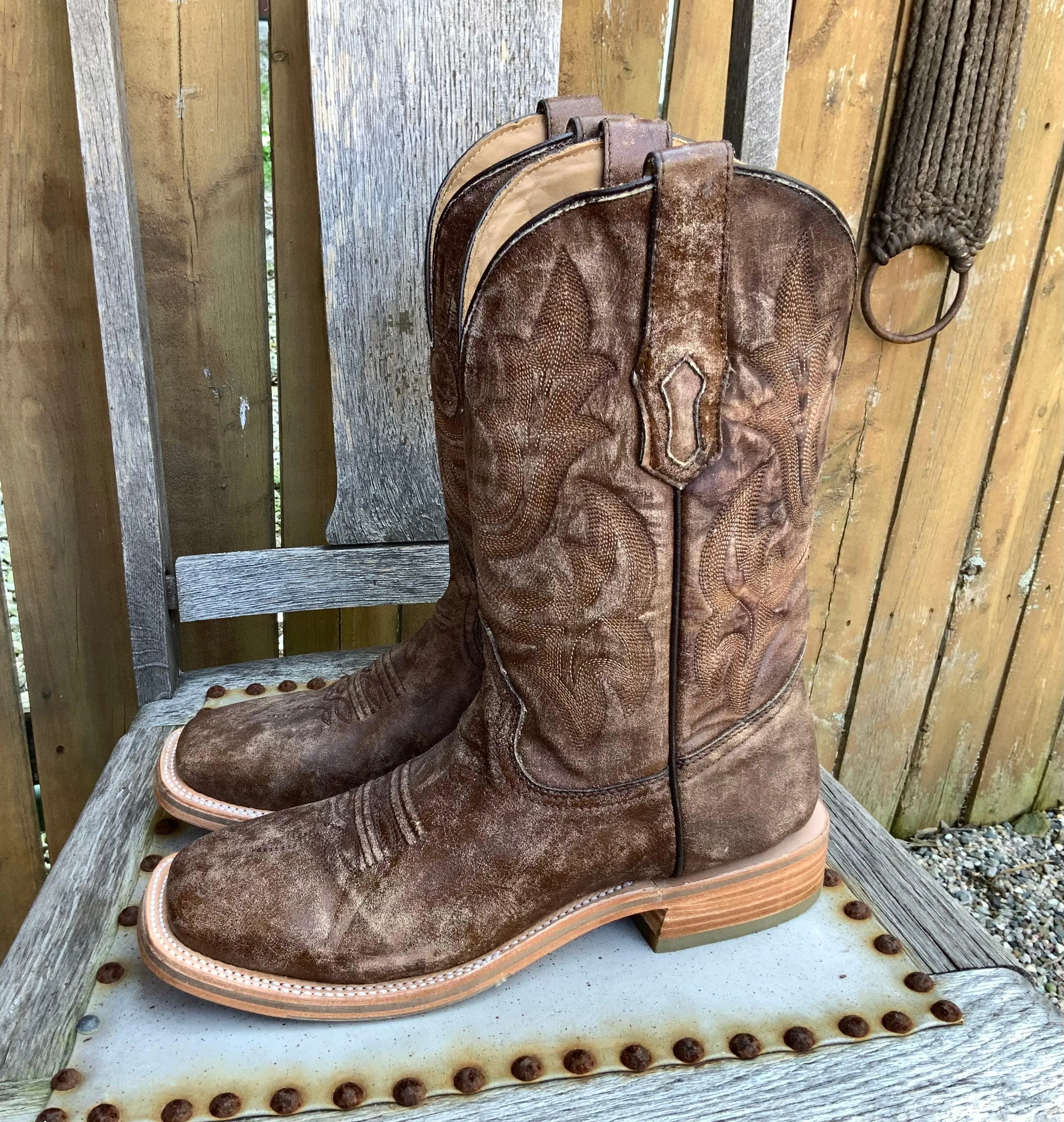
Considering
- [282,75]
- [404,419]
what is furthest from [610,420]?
[282,75]

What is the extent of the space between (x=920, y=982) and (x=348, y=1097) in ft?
1.82

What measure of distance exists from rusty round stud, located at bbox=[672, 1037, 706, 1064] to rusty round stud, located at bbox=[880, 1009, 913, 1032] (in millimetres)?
178

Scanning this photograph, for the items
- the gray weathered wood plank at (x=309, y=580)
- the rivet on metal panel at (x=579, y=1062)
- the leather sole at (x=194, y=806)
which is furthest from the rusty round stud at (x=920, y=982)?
the gray weathered wood plank at (x=309, y=580)

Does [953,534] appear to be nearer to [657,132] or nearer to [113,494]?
[657,132]

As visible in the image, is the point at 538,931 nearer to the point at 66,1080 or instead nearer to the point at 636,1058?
the point at 636,1058

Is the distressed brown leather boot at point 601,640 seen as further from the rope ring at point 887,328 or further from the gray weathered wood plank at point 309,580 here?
the rope ring at point 887,328

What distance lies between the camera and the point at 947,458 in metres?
1.83

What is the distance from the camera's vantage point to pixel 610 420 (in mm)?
Answer: 750

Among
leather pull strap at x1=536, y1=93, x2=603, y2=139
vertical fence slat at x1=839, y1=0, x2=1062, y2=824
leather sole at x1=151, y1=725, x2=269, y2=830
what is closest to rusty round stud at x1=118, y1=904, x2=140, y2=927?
leather sole at x1=151, y1=725, x2=269, y2=830

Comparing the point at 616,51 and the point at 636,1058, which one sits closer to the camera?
the point at 636,1058

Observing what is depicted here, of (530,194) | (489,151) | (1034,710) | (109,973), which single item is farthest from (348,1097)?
(1034,710)

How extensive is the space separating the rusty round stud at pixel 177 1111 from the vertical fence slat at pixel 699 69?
1443 millimetres

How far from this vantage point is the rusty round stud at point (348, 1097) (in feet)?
2.47

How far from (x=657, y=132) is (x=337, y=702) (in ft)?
2.52
